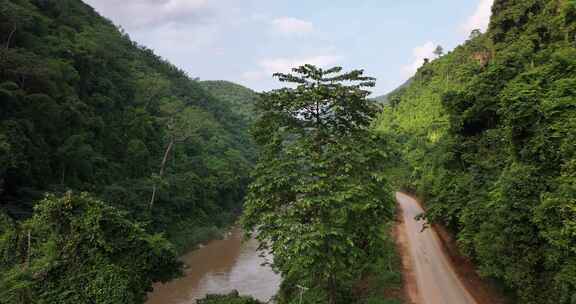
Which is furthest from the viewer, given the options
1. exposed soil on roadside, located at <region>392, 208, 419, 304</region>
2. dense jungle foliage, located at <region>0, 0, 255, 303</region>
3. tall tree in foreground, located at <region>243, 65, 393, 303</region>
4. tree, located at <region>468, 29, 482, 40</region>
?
tree, located at <region>468, 29, 482, 40</region>

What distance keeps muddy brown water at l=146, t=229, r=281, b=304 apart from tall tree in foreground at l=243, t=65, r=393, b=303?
28.2 feet

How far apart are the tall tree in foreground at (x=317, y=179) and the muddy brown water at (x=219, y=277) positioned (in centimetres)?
858

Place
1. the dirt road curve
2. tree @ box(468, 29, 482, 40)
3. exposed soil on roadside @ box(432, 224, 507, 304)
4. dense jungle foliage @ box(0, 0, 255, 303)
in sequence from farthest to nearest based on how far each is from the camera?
tree @ box(468, 29, 482, 40)
the dirt road curve
exposed soil on roadside @ box(432, 224, 507, 304)
dense jungle foliage @ box(0, 0, 255, 303)

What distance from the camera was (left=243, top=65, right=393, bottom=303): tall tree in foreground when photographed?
9078 mm

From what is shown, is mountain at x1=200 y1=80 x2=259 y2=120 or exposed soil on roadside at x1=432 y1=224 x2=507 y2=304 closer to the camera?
exposed soil on roadside at x1=432 y1=224 x2=507 y2=304

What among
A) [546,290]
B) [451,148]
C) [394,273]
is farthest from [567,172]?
[451,148]

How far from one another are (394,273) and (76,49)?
29853 mm

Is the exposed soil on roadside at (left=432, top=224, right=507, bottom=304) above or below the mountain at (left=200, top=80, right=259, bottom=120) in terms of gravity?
below

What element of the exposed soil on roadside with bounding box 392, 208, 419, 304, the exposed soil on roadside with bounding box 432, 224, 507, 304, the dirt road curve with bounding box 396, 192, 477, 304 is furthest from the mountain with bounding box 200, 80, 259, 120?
the exposed soil on roadside with bounding box 432, 224, 507, 304

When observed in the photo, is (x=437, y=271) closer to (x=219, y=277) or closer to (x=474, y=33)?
(x=219, y=277)

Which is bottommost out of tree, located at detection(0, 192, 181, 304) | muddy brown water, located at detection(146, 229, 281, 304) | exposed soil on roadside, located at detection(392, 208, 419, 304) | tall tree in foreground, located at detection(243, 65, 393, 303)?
muddy brown water, located at detection(146, 229, 281, 304)

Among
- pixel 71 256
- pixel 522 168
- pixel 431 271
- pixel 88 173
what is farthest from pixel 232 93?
pixel 522 168

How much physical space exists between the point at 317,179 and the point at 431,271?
11359 millimetres

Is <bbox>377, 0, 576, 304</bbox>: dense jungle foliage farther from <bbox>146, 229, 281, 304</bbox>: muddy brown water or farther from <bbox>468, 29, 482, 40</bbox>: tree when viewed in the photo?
<bbox>468, 29, 482, 40</bbox>: tree
